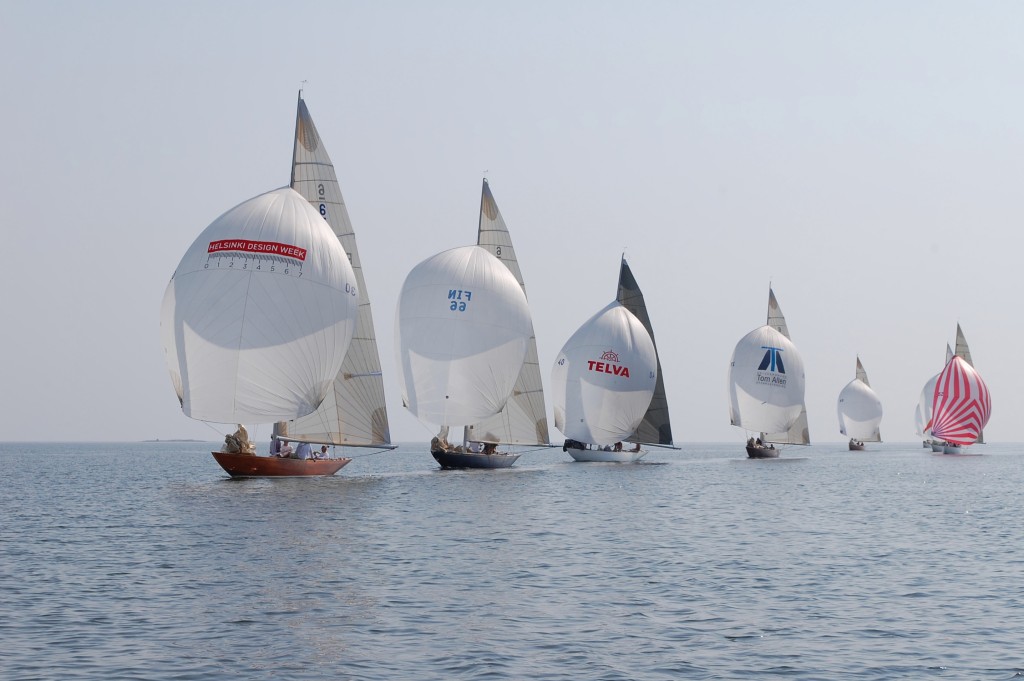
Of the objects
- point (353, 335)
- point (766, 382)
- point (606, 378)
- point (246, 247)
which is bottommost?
point (606, 378)

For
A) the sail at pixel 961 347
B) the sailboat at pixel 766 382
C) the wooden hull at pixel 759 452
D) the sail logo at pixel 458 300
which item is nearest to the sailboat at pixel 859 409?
the sail at pixel 961 347

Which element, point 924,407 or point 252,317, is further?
point 924,407

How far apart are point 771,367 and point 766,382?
1334 millimetres

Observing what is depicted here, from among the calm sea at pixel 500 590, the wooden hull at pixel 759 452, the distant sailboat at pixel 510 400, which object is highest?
the distant sailboat at pixel 510 400

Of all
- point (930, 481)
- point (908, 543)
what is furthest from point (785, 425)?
point (908, 543)

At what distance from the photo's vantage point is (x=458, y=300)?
57969 millimetres

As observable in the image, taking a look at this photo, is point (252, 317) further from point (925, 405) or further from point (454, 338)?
point (925, 405)

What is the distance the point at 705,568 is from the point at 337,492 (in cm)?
2326

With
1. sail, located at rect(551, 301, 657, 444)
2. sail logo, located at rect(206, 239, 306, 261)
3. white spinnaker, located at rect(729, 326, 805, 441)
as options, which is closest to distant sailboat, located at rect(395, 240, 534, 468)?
sail logo, located at rect(206, 239, 306, 261)

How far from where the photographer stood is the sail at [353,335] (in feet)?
171

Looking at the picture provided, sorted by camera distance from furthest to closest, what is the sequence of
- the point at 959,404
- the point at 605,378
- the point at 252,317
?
the point at 959,404
the point at 605,378
the point at 252,317

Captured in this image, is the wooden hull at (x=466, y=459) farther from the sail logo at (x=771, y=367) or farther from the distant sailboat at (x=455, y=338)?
the sail logo at (x=771, y=367)

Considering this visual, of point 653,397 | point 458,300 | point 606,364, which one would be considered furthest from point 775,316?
point 458,300

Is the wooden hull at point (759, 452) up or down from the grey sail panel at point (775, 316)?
down
